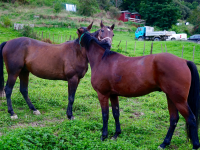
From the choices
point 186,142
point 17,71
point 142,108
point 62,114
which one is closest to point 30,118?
point 62,114

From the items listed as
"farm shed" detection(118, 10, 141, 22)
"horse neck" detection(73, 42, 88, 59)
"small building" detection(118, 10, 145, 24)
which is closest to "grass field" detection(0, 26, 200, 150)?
"horse neck" detection(73, 42, 88, 59)

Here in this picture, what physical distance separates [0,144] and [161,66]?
300 cm

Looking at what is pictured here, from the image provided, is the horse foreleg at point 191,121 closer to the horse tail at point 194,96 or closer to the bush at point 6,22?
the horse tail at point 194,96

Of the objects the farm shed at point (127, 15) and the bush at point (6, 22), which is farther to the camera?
the farm shed at point (127, 15)

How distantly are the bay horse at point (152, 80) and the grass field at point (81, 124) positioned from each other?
0.40m

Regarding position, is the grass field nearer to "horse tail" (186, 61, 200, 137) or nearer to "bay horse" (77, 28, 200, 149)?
"bay horse" (77, 28, 200, 149)

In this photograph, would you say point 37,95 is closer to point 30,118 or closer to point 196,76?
point 30,118

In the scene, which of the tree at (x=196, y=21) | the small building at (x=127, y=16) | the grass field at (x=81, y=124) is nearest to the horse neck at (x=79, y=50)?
the grass field at (x=81, y=124)

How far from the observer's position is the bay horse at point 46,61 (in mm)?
5109

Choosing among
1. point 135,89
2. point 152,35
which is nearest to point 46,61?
point 135,89

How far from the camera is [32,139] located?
342cm

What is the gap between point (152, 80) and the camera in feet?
11.4

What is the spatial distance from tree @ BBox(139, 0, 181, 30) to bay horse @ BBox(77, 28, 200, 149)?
142ft

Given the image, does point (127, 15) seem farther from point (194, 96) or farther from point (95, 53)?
point (194, 96)
